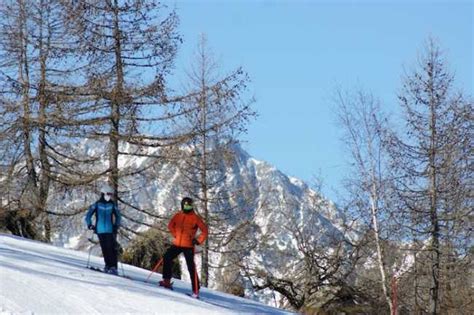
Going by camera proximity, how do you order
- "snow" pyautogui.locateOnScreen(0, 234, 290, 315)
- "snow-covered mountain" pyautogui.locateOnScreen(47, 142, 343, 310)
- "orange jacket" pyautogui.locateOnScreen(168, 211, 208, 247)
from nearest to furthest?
"snow" pyautogui.locateOnScreen(0, 234, 290, 315)
"orange jacket" pyautogui.locateOnScreen(168, 211, 208, 247)
"snow-covered mountain" pyautogui.locateOnScreen(47, 142, 343, 310)

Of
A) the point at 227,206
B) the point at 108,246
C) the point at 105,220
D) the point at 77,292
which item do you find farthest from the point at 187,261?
the point at 227,206

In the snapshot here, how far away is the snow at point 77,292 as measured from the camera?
40.9ft

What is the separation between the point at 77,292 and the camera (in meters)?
13.5

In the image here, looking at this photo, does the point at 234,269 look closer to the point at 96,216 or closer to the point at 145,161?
the point at 145,161

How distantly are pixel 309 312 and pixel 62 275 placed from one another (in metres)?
10.8

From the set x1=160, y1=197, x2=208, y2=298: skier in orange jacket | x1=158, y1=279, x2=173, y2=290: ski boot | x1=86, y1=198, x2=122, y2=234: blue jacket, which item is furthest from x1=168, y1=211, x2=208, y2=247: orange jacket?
x1=86, y1=198, x2=122, y2=234: blue jacket

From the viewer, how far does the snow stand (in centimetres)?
1247

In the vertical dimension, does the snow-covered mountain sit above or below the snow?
above

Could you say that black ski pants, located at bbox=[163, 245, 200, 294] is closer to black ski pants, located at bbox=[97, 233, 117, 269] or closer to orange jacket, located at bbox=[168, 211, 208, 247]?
orange jacket, located at bbox=[168, 211, 208, 247]

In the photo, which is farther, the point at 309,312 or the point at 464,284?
the point at 464,284

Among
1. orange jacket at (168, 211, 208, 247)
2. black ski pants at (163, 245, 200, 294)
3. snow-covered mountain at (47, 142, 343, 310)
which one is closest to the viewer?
black ski pants at (163, 245, 200, 294)

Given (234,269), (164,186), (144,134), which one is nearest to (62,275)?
(144,134)

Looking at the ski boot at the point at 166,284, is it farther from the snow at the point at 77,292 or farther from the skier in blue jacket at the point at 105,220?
the skier in blue jacket at the point at 105,220

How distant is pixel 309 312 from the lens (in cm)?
2425
